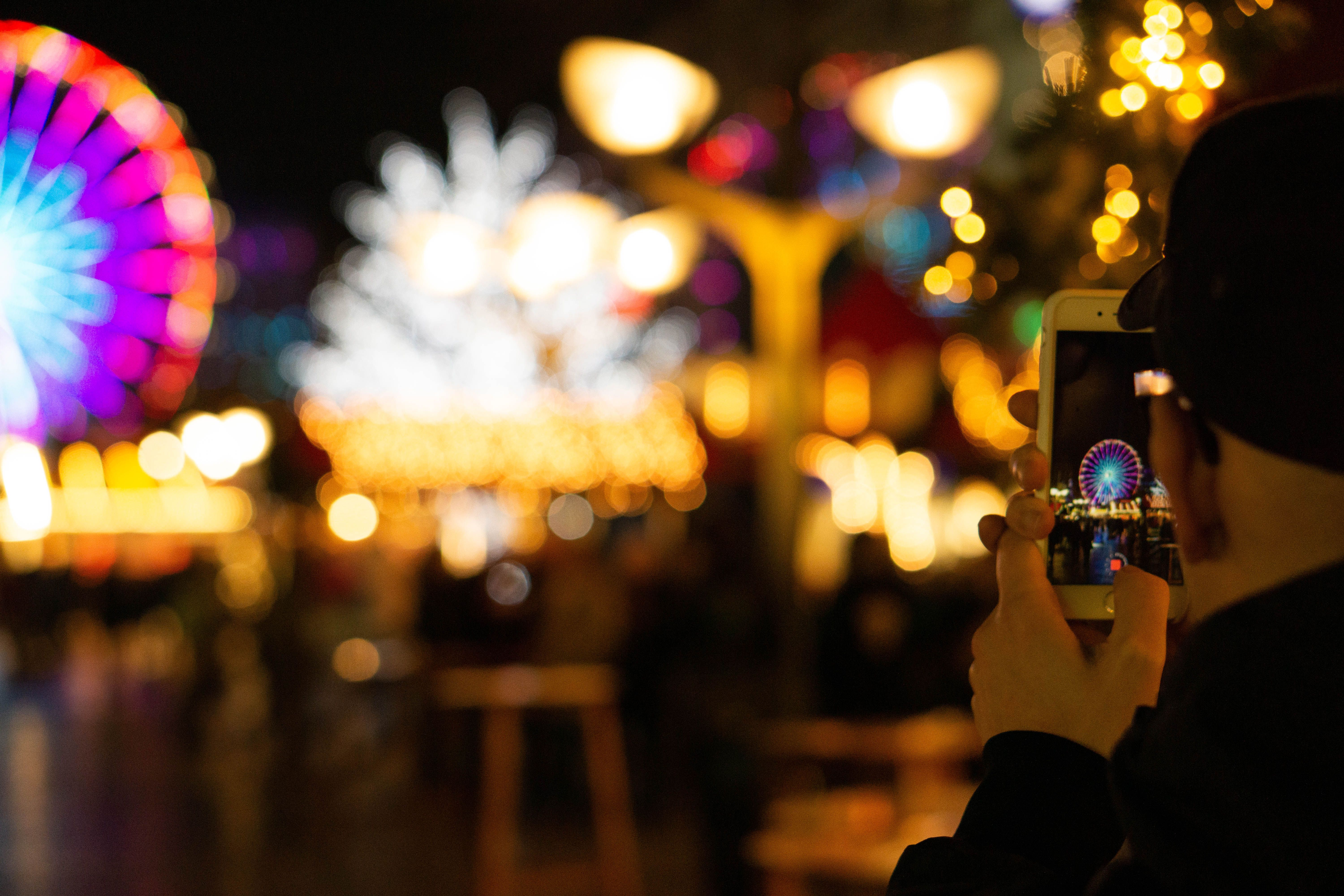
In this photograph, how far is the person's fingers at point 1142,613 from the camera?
0.85m

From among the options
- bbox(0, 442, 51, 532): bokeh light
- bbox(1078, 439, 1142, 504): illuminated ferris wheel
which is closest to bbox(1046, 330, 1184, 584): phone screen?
bbox(1078, 439, 1142, 504): illuminated ferris wheel

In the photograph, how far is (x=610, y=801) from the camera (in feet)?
16.2

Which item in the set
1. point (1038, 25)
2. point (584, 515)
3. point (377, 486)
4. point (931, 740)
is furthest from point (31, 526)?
point (1038, 25)

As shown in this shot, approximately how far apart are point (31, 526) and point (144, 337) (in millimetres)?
9140

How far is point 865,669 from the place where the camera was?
5.30 metres

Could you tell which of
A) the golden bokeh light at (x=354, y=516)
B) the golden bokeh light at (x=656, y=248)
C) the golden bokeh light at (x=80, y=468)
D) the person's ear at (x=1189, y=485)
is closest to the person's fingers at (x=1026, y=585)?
the person's ear at (x=1189, y=485)

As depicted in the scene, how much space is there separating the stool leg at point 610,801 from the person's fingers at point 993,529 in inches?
158

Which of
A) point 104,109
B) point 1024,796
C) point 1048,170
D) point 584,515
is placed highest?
point 104,109

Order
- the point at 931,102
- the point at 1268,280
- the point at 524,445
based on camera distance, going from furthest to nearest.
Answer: the point at 524,445, the point at 931,102, the point at 1268,280

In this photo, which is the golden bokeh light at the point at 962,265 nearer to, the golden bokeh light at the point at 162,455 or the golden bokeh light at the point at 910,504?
the golden bokeh light at the point at 910,504

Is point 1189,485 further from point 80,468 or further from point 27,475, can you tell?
point 80,468

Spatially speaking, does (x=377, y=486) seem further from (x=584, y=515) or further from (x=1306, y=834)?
(x=1306, y=834)

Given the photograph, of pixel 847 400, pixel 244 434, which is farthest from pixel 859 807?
pixel 244 434

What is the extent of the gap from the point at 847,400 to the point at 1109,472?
393 inches
